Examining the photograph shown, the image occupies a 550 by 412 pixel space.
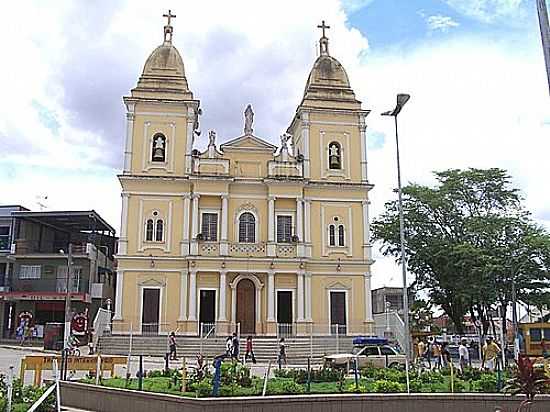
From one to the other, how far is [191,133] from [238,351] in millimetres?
13660

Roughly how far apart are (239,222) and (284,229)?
2.59m

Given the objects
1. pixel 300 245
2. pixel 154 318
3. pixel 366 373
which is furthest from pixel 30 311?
pixel 366 373

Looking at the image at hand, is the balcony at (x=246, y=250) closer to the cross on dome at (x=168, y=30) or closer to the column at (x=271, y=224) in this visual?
the column at (x=271, y=224)

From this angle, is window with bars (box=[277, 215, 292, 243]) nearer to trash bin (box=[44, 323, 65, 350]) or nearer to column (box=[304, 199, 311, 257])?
column (box=[304, 199, 311, 257])

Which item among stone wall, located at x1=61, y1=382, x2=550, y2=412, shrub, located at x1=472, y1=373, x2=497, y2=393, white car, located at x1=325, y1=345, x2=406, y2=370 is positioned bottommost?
stone wall, located at x1=61, y1=382, x2=550, y2=412

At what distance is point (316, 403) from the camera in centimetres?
1312

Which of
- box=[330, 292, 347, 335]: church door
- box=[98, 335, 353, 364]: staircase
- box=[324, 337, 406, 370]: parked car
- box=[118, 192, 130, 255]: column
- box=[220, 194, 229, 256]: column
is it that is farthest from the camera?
box=[330, 292, 347, 335]: church door

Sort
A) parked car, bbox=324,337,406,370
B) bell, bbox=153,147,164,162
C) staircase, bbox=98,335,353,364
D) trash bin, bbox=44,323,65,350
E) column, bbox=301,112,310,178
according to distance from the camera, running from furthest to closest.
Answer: column, bbox=301,112,310,178, bell, bbox=153,147,164,162, trash bin, bbox=44,323,65,350, staircase, bbox=98,335,353,364, parked car, bbox=324,337,406,370

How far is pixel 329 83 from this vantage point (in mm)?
39562

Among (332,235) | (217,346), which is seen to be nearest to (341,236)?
(332,235)

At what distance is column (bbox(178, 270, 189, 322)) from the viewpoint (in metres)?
34.7

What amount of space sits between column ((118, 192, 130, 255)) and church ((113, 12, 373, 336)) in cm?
6

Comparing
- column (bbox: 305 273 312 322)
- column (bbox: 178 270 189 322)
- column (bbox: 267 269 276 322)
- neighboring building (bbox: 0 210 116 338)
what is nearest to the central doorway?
column (bbox: 178 270 189 322)

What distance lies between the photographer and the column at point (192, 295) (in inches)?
1359
